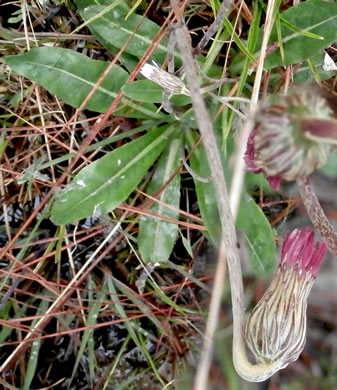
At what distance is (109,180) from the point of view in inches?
42.9

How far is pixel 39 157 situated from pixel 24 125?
2.6 inches

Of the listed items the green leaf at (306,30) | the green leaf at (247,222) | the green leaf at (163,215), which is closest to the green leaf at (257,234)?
the green leaf at (247,222)

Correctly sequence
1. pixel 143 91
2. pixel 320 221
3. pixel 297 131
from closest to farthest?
pixel 297 131 → pixel 320 221 → pixel 143 91

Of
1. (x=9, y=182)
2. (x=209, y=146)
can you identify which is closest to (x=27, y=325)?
(x=9, y=182)

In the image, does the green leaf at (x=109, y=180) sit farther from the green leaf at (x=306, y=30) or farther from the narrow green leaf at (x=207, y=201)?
the green leaf at (x=306, y=30)

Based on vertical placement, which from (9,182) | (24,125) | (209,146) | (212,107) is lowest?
(9,182)

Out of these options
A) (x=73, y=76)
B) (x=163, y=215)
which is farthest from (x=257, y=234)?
(x=73, y=76)

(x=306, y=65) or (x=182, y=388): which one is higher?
(x=306, y=65)

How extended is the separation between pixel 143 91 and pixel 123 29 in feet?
0.40

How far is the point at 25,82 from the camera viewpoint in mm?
1136

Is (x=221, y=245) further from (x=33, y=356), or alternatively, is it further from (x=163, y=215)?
(x=33, y=356)

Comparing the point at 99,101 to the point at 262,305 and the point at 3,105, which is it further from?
the point at 262,305

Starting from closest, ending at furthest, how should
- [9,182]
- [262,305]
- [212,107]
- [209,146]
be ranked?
[209,146] < [262,305] < [212,107] < [9,182]

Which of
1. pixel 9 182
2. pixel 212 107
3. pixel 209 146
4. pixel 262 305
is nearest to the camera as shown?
pixel 209 146
